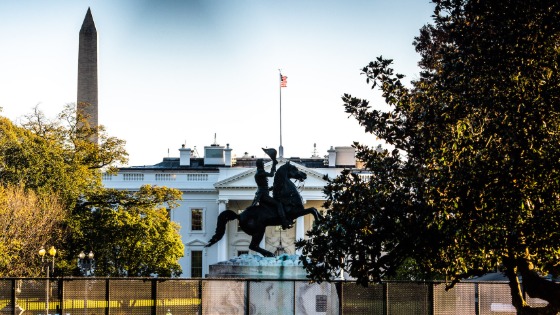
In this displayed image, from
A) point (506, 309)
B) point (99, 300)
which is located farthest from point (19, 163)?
point (506, 309)

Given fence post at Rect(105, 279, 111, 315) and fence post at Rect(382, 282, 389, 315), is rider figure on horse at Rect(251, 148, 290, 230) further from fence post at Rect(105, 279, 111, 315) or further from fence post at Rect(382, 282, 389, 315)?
fence post at Rect(105, 279, 111, 315)

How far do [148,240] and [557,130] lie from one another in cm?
4451

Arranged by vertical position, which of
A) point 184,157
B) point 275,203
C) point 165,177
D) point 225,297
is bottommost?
point 225,297

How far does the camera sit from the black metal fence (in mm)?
23453

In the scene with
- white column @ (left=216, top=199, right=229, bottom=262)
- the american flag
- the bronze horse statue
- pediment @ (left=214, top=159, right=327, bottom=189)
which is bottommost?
white column @ (left=216, top=199, right=229, bottom=262)

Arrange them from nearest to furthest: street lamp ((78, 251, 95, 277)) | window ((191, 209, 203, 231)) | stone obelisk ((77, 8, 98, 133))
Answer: street lamp ((78, 251, 95, 277)) < stone obelisk ((77, 8, 98, 133)) < window ((191, 209, 203, 231))

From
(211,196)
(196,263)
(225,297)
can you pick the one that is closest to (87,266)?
(196,263)

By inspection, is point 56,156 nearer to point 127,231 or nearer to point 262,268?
point 127,231

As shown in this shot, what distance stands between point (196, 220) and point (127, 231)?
94.7ft

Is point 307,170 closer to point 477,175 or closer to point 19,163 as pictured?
point 19,163

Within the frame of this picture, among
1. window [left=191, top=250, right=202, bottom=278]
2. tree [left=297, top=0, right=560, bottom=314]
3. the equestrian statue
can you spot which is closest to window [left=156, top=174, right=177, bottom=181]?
window [left=191, top=250, right=202, bottom=278]

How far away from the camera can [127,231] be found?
2197 inches

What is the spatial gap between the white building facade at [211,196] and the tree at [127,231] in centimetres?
2255

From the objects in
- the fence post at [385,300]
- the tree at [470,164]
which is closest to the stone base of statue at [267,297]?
the fence post at [385,300]
